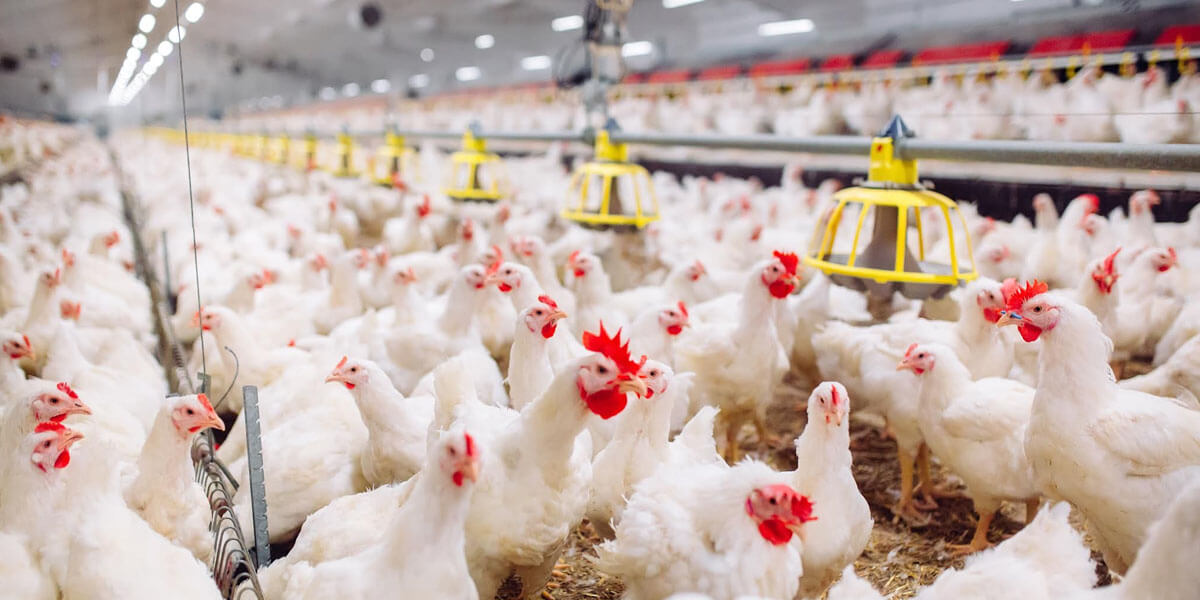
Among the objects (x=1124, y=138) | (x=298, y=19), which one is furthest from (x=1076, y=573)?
(x=298, y=19)

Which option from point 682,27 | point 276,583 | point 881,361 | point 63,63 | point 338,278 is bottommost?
point 276,583

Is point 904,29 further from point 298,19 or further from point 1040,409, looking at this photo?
point 1040,409

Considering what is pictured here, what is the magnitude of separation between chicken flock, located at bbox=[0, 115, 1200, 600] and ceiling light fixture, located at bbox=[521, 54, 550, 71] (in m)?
9.08

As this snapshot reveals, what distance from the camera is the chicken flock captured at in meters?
1.76

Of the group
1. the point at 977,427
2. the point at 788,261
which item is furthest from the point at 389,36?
the point at 977,427

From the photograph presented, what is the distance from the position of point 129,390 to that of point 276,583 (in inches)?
66.1

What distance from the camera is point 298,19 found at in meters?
5.64

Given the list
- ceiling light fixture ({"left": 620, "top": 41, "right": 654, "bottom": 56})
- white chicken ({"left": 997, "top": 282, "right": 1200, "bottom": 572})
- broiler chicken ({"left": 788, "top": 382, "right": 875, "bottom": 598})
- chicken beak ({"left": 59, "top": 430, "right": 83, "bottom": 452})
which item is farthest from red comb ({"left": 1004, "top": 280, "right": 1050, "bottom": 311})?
ceiling light fixture ({"left": 620, "top": 41, "right": 654, "bottom": 56})

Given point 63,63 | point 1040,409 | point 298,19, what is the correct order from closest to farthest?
point 1040,409 → point 63,63 → point 298,19

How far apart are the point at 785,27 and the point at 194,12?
9477 mm

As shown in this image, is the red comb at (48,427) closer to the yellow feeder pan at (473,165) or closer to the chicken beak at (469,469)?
the chicken beak at (469,469)

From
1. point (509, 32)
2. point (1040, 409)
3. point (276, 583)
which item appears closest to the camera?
point (276, 583)

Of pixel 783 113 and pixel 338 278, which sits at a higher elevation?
pixel 783 113

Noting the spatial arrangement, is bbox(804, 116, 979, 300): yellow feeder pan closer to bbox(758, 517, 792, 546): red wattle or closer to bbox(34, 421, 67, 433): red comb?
bbox(758, 517, 792, 546): red wattle
